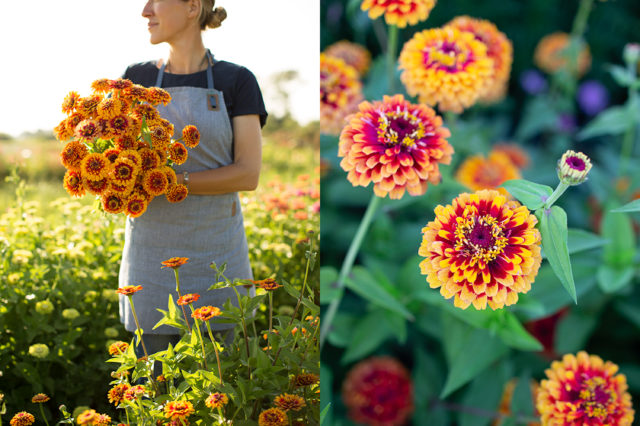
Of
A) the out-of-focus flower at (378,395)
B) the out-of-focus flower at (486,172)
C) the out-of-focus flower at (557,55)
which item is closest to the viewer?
the out-of-focus flower at (378,395)

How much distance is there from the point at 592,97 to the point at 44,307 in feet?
7.12

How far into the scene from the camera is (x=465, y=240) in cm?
68

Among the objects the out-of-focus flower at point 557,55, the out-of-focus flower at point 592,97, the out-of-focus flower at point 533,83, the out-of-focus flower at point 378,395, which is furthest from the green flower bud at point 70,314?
the out-of-focus flower at point 592,97

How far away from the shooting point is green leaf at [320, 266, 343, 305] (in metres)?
1.04

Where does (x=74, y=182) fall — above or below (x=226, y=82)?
below

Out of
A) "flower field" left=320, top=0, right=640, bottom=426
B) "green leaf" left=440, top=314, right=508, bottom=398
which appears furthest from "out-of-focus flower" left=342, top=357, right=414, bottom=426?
"green leaf" left=440, top=314, right=508, bottom=398

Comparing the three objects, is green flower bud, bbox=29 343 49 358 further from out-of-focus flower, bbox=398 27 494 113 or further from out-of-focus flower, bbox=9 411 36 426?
out-of-focus flower, bbox=398 27 494 113

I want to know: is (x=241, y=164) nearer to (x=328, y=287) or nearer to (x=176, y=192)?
(x=176, y=192)

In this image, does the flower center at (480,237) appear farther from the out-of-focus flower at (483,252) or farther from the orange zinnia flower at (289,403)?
the orange zinnia flower at (289,403)

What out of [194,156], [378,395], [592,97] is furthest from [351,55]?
[592,97]

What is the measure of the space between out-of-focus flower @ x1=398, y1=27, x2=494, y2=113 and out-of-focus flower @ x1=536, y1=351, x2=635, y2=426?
462mm

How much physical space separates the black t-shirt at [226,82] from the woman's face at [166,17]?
7 centimetres

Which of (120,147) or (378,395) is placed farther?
(378,395)

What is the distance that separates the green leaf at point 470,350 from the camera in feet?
3.55
